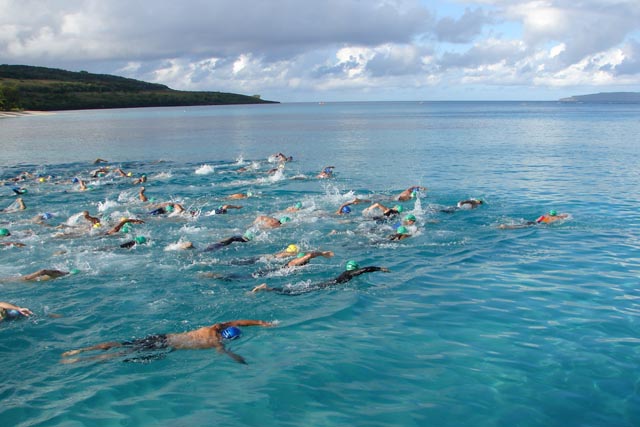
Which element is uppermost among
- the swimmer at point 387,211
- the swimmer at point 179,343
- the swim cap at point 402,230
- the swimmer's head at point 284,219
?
the swimmer at point 387,211

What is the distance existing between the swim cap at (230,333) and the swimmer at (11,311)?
199 inches

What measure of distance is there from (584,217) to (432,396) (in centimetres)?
1592

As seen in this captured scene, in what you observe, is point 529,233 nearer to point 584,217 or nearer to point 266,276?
point 584,217

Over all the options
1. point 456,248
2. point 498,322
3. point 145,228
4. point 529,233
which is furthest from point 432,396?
point 145,228

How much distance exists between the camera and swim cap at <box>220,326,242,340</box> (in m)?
10.5

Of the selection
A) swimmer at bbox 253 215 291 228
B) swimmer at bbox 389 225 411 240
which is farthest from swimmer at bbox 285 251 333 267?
swimmer at bbox 253 215 291 228

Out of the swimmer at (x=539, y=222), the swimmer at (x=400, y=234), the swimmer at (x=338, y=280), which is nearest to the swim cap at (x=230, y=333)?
the swimmer at (x=338, y=280)

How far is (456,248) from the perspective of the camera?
16922 millimetres

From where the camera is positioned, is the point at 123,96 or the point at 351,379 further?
the point at 123,96

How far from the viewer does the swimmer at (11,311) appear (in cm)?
1170

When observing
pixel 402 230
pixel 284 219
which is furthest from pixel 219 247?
pixel 402 230

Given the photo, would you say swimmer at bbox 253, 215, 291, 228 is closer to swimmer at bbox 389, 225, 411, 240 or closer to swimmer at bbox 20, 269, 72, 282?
swimmer at bbox 389, 225, 411, 240

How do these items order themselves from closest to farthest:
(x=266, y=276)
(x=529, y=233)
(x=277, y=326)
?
(x=277, y=326) < (x=266, y=276) < (x=529, y=233)

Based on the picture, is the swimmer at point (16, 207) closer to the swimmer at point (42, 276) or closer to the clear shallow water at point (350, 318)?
the clear shallow water at point (350, 318)
